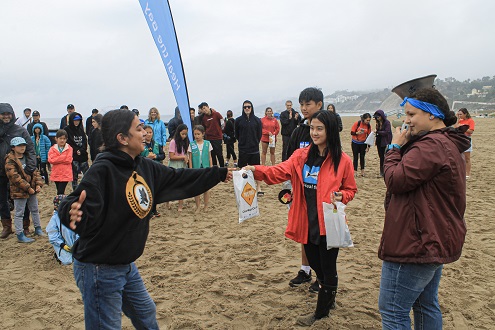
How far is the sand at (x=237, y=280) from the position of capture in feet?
11.9

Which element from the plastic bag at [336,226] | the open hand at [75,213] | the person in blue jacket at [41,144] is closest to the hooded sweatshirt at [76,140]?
the person in blue jacket at [41,144]

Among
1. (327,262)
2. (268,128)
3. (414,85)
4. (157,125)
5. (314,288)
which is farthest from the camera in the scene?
(268,128)

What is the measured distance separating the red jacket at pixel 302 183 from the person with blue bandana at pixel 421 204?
0.85 m

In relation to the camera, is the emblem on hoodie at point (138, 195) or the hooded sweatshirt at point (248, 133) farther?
the hooded sweatshirt at point (248, 133)

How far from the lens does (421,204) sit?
2242 millimetres

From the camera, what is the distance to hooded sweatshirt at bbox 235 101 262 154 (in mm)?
8188

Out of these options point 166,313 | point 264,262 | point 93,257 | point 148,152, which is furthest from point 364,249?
point 148,152

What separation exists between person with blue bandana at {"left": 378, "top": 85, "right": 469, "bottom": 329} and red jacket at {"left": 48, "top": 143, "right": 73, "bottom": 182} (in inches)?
241

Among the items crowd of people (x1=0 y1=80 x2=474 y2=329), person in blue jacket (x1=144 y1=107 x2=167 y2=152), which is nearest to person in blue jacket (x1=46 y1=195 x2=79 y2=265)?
crowd of people (x1=0 y1=80 x2=474 y2=329)

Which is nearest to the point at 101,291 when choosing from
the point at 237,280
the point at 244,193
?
the point at 244,193

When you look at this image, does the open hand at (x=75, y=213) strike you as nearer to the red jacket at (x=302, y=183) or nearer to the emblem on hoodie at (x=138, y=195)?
the emblem on hoodie at (x=138, y=195)

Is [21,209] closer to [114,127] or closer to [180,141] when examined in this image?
[180,141]

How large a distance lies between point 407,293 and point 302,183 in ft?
4.56

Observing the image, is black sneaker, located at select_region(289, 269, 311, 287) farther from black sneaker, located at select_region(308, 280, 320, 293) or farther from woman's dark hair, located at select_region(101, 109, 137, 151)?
woman's dark hair, located at select_region(101, 109, 137, 151)
